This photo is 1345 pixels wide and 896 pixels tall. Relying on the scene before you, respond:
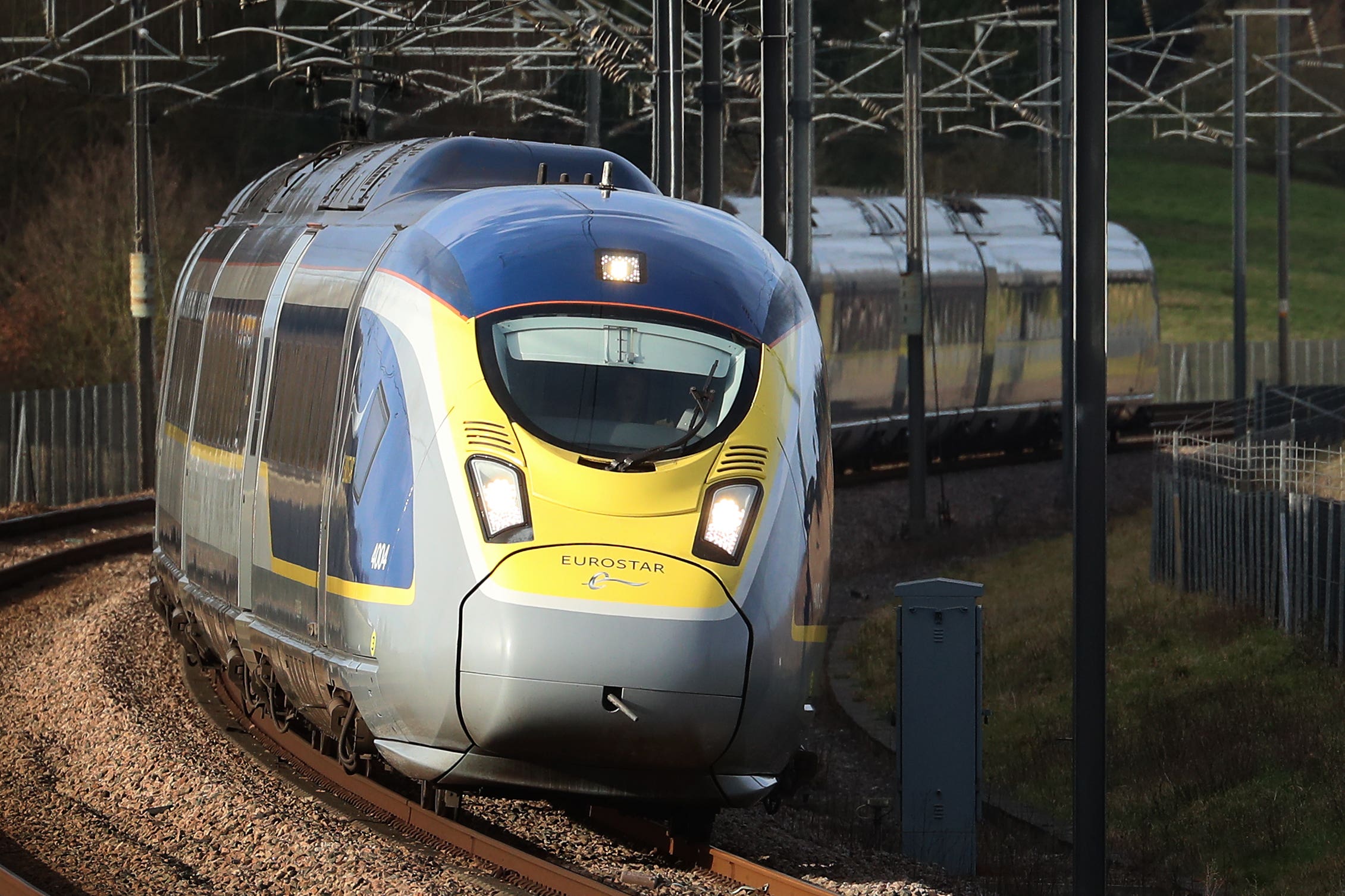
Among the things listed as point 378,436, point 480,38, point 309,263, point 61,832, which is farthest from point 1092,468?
point 480,38

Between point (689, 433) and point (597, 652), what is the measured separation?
3.62 feet

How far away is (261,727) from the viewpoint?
42.4 feet

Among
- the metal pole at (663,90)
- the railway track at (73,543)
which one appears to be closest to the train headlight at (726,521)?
the metal pole at (663,90)

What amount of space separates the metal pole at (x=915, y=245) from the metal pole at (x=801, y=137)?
11.3 feet

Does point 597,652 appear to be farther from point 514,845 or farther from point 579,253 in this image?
point 579,253

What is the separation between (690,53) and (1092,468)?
23.9 metres

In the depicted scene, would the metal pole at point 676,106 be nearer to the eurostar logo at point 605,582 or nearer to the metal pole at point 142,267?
the eurostar logo at point 605,582

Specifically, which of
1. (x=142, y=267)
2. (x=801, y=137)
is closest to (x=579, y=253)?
(x=801, y=137)

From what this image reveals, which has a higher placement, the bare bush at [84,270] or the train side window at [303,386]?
the bare bush at [84,270]

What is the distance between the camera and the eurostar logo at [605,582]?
825 cm

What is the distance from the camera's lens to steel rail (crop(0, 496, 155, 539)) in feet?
79.5

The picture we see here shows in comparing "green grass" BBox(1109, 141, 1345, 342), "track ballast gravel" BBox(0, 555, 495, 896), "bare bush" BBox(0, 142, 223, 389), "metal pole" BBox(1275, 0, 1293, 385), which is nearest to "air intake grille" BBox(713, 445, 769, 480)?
"track ballast gravel" BBox(0, 555, 495, 896)

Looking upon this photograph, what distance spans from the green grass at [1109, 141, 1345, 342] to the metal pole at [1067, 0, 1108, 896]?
204 ft

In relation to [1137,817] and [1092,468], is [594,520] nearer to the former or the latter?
[1092,468]
